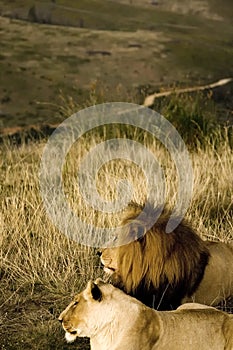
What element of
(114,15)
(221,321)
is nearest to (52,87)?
(221,321)

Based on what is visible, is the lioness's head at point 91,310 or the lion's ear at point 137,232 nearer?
the lioness's head at point 91,310

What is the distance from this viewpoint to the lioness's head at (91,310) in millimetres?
3111

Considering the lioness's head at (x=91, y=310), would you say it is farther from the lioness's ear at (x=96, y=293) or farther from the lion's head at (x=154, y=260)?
the lion's head at (x=154, y=260)

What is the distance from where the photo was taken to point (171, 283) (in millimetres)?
4004

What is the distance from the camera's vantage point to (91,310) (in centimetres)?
312

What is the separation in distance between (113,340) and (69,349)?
2.48ft

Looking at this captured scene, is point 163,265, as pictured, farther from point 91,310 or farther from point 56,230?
point 56,230

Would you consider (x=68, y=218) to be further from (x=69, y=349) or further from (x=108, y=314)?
(x=108, y=314)

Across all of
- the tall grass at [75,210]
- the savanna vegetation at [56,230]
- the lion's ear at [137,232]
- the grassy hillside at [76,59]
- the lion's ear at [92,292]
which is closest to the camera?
the lion's ear at [92,292]

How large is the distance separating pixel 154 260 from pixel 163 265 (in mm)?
73

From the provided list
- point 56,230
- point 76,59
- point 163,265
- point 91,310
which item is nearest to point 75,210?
Answer: point 56,230

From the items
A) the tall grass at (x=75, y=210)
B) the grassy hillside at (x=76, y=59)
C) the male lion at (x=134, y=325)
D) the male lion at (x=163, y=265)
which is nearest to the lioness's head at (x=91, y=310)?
the male lion at (x=134, y=325)

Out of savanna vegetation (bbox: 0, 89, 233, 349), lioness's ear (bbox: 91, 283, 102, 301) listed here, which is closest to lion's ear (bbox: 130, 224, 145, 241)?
savanna vegetation (bbox: 0, 89, 233, 349)

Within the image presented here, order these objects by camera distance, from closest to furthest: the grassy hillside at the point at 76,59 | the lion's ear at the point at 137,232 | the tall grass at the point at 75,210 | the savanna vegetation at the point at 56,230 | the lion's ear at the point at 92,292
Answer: the lion's ear at the point at 92,292 < the lion's ear at the point at 137,232 < the savanna vegetation at the point at 56,230 < the tall grass at the point at 75,210 < the grassy hillside at the point at 76,59
